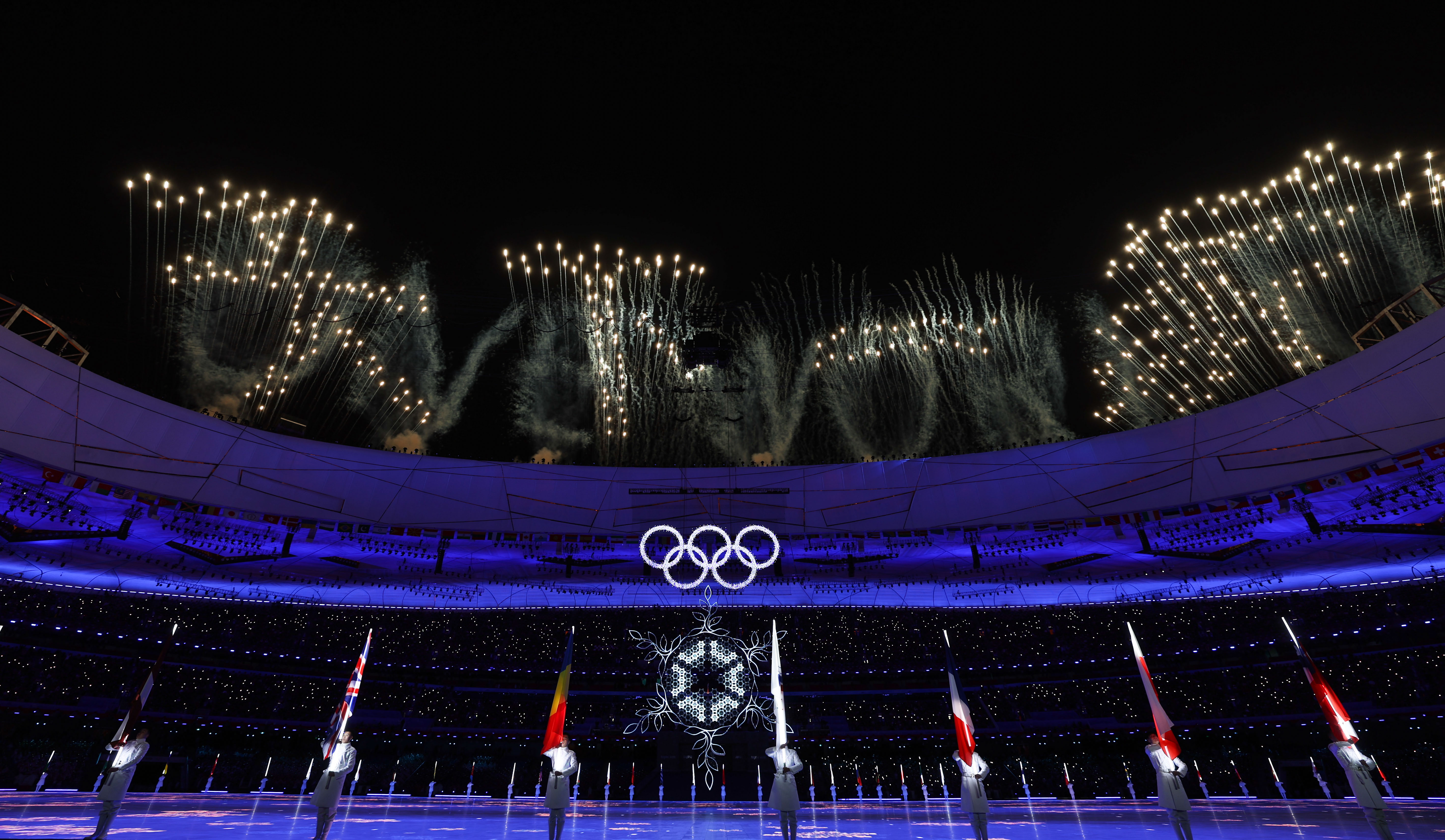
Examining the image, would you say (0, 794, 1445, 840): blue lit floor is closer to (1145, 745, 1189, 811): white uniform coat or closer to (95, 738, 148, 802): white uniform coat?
(95, 738, 148, 802): white uniform coat

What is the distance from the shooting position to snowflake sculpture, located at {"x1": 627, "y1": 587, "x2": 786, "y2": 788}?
28.9m

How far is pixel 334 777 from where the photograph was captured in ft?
38.1

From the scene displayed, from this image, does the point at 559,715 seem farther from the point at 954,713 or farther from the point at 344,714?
the point at 954,713

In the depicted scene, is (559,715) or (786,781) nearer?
(786,781)

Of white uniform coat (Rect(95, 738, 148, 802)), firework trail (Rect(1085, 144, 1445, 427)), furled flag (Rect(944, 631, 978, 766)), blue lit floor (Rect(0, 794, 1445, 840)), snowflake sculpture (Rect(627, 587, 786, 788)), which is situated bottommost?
blue lit floor (Rect(0, 794, 1445, 840))

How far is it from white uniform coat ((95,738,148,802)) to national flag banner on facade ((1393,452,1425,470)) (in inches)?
1135

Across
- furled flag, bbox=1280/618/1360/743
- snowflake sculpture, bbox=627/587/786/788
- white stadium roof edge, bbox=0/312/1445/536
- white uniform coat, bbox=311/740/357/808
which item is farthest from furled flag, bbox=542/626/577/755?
snowflake sculpture, bbox=627/587/786/788

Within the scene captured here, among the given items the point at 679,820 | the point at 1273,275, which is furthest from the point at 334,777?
the point at 1273,275

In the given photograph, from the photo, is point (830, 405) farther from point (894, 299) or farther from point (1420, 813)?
point (1420, 813)

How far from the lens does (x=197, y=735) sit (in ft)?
101

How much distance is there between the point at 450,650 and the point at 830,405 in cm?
2240

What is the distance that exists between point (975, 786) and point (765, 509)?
1691cm

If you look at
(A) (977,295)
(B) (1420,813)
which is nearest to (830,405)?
(A) (977,295)

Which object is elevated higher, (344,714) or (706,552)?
(706,552)
